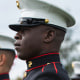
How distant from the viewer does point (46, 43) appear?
10.7ft

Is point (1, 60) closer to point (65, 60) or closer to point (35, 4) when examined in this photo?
point (35, 4)

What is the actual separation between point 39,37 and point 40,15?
0.82 feet

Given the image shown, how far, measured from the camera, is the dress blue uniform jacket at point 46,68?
9.93 feet

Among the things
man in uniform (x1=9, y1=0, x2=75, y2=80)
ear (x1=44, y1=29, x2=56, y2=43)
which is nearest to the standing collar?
man in uniform (x1=9, y1=0, x2=75, y2=80)

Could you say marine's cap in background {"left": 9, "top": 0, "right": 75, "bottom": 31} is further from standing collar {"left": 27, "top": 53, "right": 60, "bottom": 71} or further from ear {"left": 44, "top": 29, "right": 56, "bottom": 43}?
standing collar {"left": 27, "top": 53, "right": 60, "bottom": 71}

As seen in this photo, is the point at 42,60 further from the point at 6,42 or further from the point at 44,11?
the point at 6,42

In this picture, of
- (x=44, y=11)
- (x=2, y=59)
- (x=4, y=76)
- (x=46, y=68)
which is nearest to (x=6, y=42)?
(x=2, y=59)

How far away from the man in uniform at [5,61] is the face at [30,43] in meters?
1.85

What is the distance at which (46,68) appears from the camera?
3.14 m

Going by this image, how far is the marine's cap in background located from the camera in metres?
3.28

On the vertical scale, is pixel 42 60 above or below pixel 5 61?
above

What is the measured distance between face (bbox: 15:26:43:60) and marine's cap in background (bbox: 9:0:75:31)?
0.24 ft

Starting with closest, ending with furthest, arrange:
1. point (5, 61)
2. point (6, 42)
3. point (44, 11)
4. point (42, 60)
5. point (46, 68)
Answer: point (46, 68), point (42, 60), point (44, 11), point (5, 61), point (6, 42)

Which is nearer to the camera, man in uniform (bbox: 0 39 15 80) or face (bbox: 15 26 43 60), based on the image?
face (bbox: 15 26 43 60)
